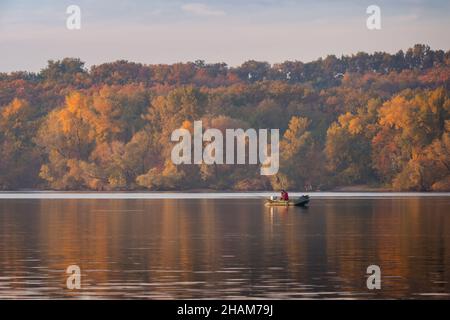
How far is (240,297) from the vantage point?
37000 millimetres

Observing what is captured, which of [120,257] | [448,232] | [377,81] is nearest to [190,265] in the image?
[120,257]

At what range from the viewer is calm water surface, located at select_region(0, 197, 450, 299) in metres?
38.8

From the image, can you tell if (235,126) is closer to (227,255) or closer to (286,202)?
(286,202)

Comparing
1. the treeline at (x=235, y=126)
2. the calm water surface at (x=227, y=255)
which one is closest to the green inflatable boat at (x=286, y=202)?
the calm water surface at (x=227, y=255)

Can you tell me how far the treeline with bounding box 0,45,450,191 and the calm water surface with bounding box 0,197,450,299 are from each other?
218ft

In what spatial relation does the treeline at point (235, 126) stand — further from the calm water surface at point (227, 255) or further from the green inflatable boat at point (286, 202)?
the calm water surface at point (227, 255)

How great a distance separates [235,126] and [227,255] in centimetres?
10115

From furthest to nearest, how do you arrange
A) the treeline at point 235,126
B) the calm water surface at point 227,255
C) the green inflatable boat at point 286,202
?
the treeline at point 235,126, the green inflatable boat at point 286,202, the calm water surface at point 227,255

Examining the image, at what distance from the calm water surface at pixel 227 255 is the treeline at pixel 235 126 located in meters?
66.5

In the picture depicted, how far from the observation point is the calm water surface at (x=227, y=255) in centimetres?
3878

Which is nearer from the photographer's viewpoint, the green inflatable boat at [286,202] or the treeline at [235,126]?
the green inflatable boat at [286,202]

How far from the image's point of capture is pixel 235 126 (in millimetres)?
151750

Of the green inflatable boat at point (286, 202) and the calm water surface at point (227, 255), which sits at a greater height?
the calm water surface at point (227, 255)

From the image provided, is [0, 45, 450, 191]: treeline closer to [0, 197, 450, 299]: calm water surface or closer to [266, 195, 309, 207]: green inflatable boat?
[266, 195, 309, 207]: green inflatable boat
